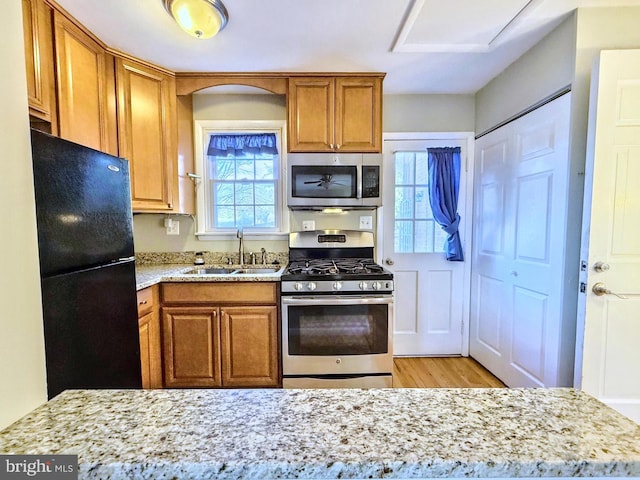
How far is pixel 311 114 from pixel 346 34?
61 centimetres

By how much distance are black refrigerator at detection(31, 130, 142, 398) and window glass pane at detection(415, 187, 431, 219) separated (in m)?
2.23

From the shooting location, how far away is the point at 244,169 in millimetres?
2658

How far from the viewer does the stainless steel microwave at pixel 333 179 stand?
2289mm

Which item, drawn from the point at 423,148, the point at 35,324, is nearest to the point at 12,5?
the point at 35,324

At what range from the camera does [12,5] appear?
55 centimetres

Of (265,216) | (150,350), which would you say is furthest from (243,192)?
(150,350)

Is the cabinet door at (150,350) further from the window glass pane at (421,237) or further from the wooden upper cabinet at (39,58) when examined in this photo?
the window glass pane at (421,237)

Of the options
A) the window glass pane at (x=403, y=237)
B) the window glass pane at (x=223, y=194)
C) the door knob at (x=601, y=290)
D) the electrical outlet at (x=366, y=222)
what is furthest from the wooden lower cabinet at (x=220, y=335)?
the door knob at (x=601, y=290)

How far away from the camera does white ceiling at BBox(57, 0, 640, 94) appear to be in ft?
5.14

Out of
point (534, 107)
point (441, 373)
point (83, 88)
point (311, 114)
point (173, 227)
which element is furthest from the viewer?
point (173, 227)

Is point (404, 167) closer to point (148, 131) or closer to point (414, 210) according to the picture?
point (414, 210)

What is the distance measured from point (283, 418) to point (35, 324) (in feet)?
1.75

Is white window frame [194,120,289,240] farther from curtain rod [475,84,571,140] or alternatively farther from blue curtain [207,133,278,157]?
curtain rod [475,84,571,140]

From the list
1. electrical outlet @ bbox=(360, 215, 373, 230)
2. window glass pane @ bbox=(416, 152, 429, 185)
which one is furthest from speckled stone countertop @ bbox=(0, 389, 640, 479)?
window glass pane @ bbox=(416, 152, 429, 185)
